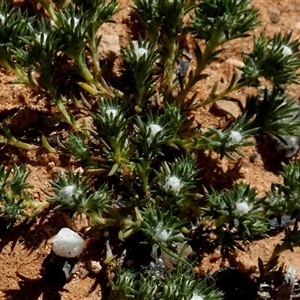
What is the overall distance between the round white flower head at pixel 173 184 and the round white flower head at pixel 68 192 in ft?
1.61

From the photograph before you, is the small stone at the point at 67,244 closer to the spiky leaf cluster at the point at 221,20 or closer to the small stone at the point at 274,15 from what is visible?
the spiky leaf cluster at the point at 221,20

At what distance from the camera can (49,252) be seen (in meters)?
3.87

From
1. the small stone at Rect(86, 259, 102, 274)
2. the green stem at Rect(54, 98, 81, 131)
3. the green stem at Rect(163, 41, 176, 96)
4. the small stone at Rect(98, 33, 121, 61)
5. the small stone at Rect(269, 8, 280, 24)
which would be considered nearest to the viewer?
the small stone at Rect(86, 259, 102, 274)

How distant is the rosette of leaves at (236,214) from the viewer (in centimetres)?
351

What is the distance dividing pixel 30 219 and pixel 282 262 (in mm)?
1508

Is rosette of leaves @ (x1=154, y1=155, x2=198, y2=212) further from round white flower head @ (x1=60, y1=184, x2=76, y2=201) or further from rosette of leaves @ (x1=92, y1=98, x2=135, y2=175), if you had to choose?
round white flower head @ (x1=60, y1=184, x2=76, y2=201)

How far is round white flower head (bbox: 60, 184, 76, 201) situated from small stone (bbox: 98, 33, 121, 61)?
4.21ft

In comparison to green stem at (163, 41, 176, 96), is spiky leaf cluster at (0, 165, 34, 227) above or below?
below

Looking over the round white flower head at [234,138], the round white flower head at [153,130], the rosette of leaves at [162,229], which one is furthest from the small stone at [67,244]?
the round white flower head at [234,138]

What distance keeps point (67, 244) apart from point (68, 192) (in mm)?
394

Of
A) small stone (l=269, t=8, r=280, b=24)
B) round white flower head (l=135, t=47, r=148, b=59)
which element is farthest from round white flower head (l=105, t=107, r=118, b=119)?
small stone (l=269, t=8, r=280, b=24)

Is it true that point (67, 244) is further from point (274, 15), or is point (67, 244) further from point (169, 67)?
point (274, 15)

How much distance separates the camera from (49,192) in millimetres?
4016

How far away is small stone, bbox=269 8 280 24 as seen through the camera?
4958mm
